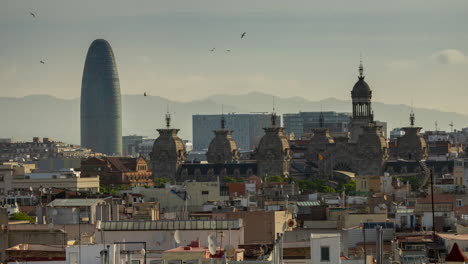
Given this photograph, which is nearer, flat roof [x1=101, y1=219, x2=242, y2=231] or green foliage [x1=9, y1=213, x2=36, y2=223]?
A: flat roof [x1=101, y1=219, x2=242, y2=231]

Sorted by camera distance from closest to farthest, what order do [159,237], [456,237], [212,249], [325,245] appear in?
1. [325,245]
2. [212,249]
3. [159,237]
4. [456,237]

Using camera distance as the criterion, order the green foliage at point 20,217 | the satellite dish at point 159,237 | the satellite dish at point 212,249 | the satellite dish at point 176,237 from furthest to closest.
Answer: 1. the green foliage at point 20,217
2. the satellite dish at point 159,237
3. the satellite dish at point 176,237
4. the satellite dish at point 212,249

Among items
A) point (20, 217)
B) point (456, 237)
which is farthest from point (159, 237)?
point (20, 217)

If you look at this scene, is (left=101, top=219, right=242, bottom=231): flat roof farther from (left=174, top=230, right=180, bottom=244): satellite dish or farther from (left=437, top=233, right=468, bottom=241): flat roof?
(left=437, top=233, right=468, bottom=241): flat roof

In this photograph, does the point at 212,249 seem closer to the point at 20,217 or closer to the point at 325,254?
the point at 325,254

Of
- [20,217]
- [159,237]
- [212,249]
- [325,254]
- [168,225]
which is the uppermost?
[20,217]

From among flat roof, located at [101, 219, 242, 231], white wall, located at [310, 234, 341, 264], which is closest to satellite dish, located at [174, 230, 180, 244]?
flat roof, located at [101, 219, 242, 231]

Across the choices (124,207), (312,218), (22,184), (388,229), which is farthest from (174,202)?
(22,184)

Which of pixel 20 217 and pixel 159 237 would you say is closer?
pixel 159 237

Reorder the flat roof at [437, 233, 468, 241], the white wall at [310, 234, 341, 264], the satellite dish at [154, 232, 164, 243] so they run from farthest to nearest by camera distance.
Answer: the flat roof at [437, 233, 468, 241] < the satellite dish at [154, 232, 164, 243] < the white wall at [310, 234, 341, 264]

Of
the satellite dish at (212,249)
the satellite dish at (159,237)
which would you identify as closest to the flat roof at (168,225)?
the satellite dish at (159,237)

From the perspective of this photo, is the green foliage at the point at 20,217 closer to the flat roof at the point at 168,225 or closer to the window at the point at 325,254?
the flat roof at the point at 168,225

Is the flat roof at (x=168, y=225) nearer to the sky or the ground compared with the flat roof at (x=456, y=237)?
nearer to the sky

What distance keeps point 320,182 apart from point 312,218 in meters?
119
